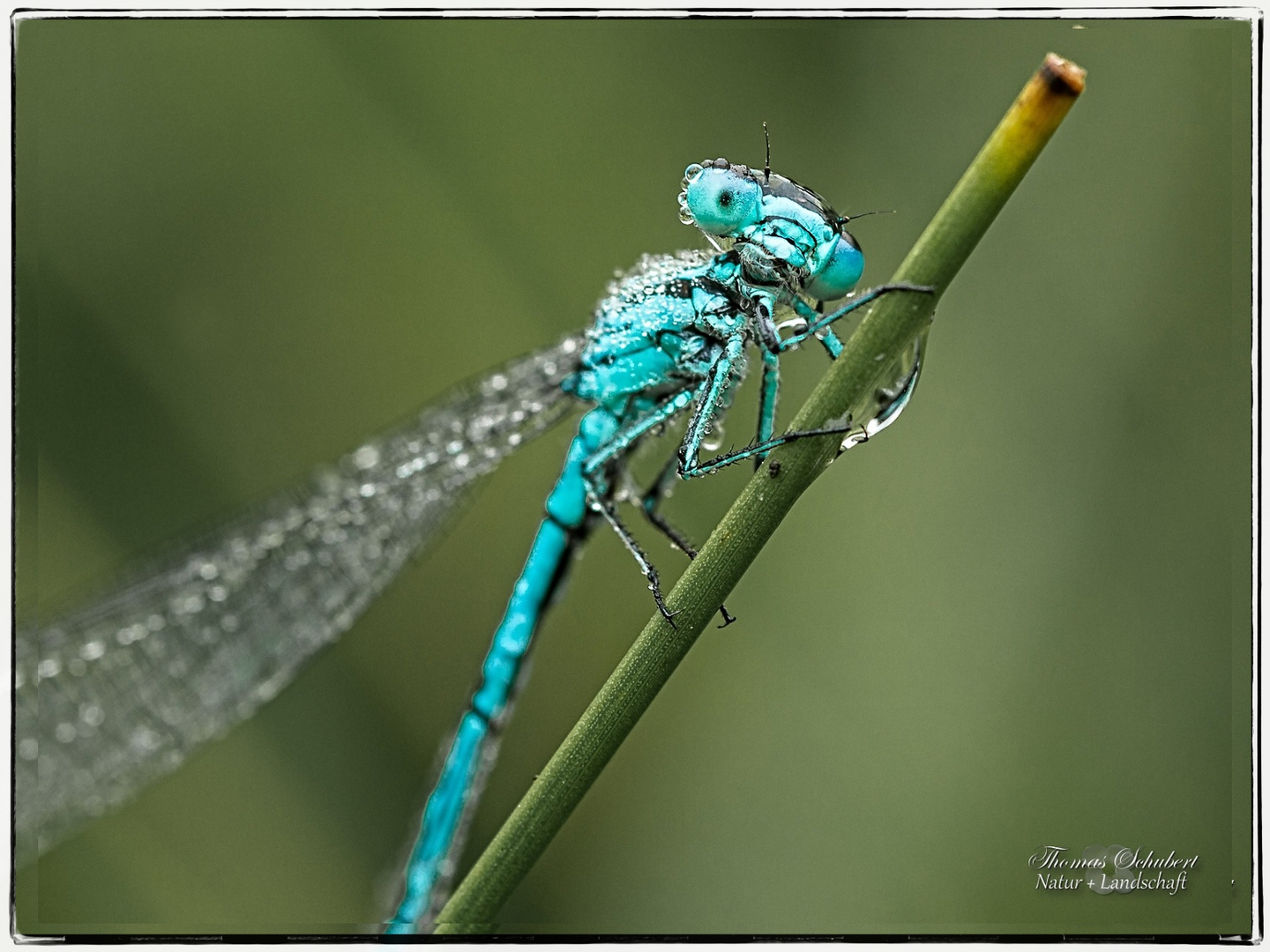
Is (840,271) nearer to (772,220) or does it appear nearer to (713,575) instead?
(772,220)

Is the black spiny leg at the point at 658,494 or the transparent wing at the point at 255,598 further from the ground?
the transparent wing at the point at 255,598

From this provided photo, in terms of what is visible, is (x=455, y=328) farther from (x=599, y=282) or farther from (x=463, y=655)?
(x=463, y=655)

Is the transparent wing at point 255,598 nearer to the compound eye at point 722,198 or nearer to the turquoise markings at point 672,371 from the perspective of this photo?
the turquoise markings at point 672,371

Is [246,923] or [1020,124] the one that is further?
[246,923]

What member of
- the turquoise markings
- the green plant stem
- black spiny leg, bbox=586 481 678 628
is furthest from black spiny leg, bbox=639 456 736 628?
the green plant stem

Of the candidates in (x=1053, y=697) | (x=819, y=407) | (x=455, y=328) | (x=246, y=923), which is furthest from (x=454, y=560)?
(x=819, y=407)

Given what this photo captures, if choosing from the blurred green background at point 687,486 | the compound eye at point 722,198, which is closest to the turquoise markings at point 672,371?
the compound eye at point 722,198
